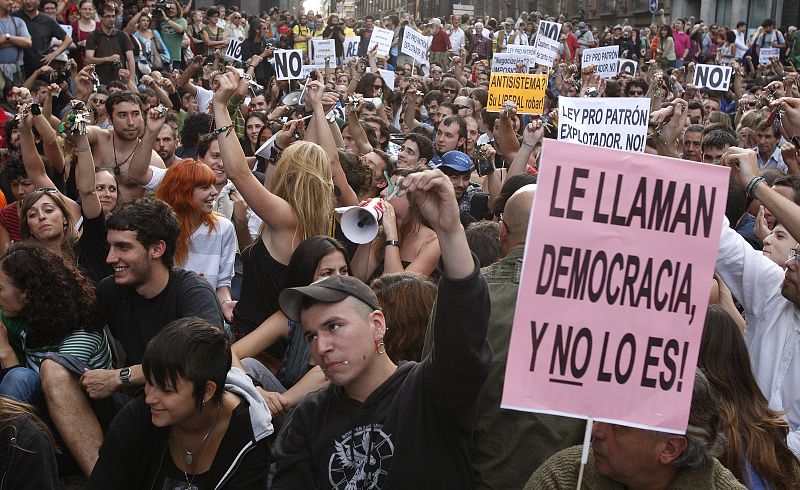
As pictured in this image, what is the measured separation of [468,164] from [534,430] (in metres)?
4.15

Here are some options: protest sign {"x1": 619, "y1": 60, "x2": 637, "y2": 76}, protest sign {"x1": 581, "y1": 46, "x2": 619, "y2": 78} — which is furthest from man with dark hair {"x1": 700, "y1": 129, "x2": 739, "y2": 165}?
protest sign {"x1": 619, "y1": 60, "x2": 637, "y2": 76}

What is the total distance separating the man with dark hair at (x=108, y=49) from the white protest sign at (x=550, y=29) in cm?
648

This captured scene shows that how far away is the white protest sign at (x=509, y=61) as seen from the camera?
13539 mm

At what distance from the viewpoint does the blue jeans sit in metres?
4.17

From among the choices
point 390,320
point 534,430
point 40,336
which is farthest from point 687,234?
point 40,336

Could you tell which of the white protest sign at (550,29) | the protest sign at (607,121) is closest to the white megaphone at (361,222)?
the protest sign at (607,121)

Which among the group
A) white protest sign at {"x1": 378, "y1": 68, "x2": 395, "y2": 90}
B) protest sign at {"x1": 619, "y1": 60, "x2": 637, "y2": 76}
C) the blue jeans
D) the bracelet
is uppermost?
the bracelet

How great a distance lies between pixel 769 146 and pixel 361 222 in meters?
6.06

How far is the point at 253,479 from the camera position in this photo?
3.60 metres

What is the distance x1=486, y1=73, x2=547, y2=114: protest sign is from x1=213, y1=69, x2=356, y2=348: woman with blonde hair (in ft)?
20.5

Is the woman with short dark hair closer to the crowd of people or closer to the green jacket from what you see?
the crowd of people

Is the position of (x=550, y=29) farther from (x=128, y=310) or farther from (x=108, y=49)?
(x=128, y=310)

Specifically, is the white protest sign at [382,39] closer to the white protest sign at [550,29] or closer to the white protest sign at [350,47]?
the white protest sign at [350,47]

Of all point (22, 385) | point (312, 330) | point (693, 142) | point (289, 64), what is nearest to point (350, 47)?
point (289, 64)
